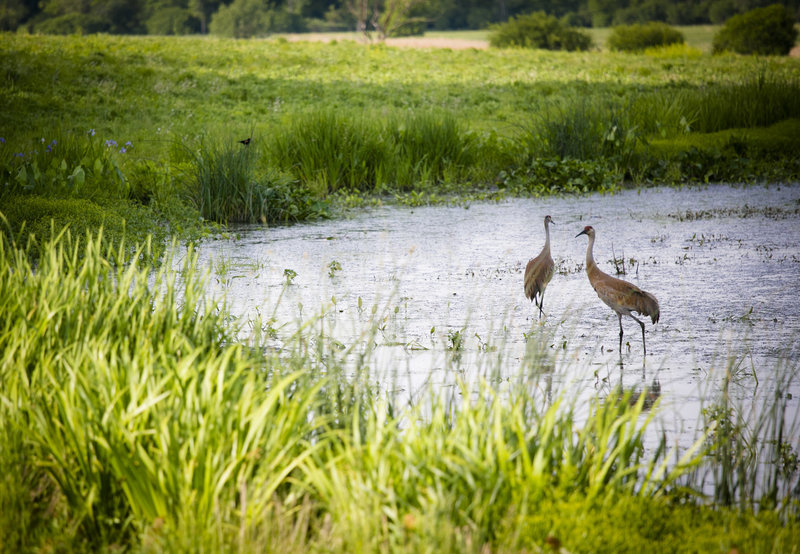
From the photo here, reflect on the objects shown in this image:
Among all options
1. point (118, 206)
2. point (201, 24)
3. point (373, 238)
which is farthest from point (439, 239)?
point (201, 24)

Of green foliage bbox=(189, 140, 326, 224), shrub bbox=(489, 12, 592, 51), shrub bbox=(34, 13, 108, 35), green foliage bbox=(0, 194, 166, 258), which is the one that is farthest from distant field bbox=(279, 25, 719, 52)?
green foliage bbox=(0, 194, 166, 258)

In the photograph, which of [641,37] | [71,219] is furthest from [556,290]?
[641,37]

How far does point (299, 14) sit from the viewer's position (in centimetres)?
7044

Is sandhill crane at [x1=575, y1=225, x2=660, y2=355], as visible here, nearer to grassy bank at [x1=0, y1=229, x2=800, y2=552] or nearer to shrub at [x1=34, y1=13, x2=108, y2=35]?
grassy bank at [x1=0, y1=229, x2=800, y2=552]

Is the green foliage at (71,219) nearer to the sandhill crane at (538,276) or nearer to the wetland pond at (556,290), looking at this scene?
A: the wetland pond at (556,290)

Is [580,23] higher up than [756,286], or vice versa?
[580,23]

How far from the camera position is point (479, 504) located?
9.73 ft

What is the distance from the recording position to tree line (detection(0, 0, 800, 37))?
65.8 m

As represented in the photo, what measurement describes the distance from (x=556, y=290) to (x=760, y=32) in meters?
45.4

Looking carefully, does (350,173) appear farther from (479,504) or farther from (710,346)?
(479,504)

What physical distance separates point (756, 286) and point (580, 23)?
234 feet

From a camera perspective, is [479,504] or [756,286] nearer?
[479,504]

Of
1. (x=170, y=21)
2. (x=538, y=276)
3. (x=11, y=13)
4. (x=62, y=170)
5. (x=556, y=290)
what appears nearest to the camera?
(x=538, y=276)

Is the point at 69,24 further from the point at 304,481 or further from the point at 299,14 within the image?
the point at 304,481
